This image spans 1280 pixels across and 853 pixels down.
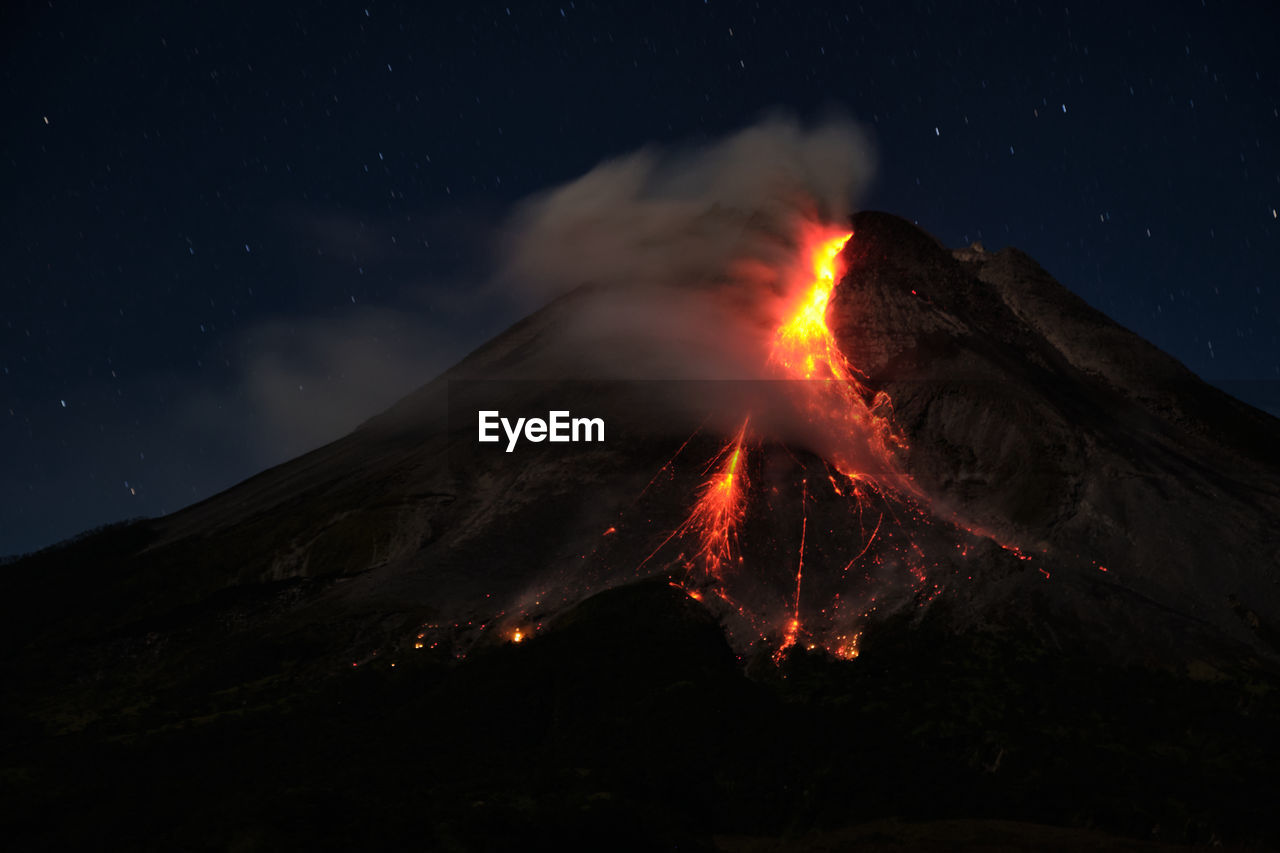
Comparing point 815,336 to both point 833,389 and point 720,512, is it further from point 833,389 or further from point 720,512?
point 720,512

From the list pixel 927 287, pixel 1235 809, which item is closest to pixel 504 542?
pixel 1235 809

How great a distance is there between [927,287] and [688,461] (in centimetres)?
3508

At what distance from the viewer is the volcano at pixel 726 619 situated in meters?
38.9

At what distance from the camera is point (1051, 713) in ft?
149

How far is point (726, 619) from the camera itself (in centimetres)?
5650

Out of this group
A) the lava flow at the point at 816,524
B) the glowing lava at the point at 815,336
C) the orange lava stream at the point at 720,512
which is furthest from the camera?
the glowing lava at the point at 815,336

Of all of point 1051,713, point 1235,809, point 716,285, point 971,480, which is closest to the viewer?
point 1235,809

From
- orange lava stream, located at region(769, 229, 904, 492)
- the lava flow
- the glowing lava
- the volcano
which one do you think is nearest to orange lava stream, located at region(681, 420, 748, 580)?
the lava flow

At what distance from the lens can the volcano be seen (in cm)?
3891

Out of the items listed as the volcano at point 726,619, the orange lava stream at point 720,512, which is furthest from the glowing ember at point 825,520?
the volcano at point 726,619

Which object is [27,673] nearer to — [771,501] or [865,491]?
[771,501]

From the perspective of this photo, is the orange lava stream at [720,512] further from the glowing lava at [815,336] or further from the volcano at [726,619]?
the glowing lava at [815,336]

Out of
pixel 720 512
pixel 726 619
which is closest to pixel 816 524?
pixel 720 512

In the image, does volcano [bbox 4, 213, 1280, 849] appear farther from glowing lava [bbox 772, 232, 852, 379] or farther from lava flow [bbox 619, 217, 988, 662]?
glowing lava [bbox 772, 232, 852, 379]
